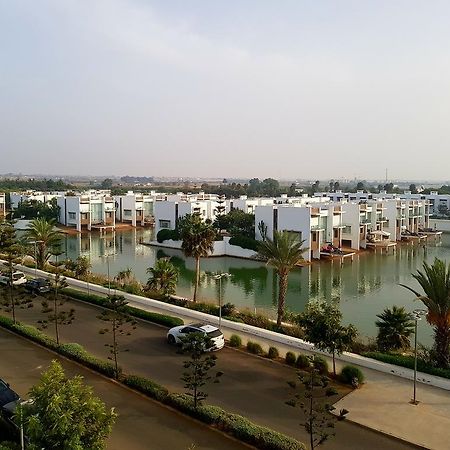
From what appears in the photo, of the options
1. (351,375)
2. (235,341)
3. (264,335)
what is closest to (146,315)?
(235,341)

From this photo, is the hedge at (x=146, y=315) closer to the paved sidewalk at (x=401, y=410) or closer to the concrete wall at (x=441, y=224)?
the paved sidewalk at (x=401, y=410)

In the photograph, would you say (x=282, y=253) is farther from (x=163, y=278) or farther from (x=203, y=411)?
(x=203, y=411)

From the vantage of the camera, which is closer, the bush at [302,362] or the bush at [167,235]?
the bush at [302,362]

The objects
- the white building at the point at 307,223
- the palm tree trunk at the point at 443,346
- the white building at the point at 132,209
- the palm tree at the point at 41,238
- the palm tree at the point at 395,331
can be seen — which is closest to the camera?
the palm tree trunk at the point at 443,346

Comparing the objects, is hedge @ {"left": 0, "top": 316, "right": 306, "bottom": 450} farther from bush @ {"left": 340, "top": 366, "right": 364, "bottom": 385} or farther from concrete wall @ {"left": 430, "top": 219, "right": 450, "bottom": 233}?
concrete wall @ {"left": 430, "top": 219, "right": 450, "bottom": 233}

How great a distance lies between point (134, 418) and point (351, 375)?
5364 mm

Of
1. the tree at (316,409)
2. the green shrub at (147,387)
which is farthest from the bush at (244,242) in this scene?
the tree at (316,409)

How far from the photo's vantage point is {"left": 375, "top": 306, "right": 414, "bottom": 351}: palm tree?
1459cm

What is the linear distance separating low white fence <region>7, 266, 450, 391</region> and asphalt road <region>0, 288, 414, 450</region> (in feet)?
5.04

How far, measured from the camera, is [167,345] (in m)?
14.9

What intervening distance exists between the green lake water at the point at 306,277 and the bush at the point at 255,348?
23.2ft

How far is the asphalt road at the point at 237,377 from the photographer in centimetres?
942

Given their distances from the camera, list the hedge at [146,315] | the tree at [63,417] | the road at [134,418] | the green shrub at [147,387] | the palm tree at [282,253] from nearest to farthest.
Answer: the tree at [63,417], the road at [134,418], the green shrub at [147,387], the hedge at [146,315], the palm tree at [282,253]

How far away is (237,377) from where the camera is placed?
12320mm
